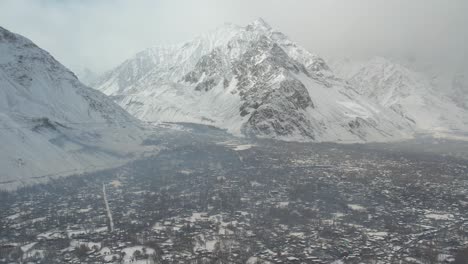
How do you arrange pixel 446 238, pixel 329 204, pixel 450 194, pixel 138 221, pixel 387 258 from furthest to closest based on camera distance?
pixel 450 194 → pixel 329 204 → pixel 138 221 → pixel 446 238 → pixel 387 258

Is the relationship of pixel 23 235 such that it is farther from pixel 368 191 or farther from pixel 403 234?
pixel 368 191

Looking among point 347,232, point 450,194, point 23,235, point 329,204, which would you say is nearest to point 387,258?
point 347,232

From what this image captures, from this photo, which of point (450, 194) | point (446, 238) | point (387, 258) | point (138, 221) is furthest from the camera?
point (450, 194)

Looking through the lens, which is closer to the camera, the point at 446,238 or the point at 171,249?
the point at 171,249

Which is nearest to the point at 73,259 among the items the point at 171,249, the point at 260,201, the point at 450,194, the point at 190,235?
the point at 171,249

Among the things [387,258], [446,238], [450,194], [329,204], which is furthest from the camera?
[450,194]

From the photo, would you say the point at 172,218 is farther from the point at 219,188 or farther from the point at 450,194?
the point at 450,194
